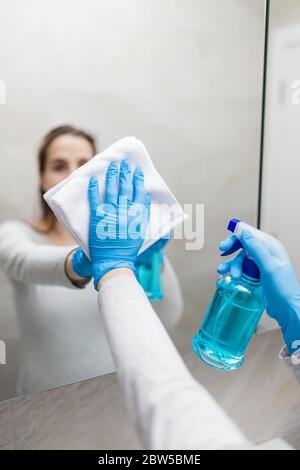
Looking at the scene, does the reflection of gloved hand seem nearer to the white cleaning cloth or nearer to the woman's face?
the white cleaning cloth

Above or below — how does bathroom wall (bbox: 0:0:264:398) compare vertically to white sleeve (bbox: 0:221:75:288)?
above

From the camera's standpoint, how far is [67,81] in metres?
0.86

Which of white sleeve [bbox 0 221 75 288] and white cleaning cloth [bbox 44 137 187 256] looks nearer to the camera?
white cleaning cloth [bbox 44 137 187 256]

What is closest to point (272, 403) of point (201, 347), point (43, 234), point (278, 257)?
point (201, 347)

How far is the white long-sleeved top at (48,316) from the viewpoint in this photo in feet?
2.93

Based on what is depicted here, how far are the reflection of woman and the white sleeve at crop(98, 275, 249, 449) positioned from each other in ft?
1.29

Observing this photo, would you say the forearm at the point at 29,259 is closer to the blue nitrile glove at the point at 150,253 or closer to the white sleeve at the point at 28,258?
the white sleeve at the point at 28,258

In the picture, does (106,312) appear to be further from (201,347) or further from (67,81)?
(67,81)

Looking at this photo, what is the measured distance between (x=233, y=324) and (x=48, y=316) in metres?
0.46

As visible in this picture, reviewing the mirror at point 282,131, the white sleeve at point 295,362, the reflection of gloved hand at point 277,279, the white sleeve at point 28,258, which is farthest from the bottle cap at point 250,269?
the mirror at point 282,131

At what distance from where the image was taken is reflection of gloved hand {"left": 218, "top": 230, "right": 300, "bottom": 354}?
0.66 metres

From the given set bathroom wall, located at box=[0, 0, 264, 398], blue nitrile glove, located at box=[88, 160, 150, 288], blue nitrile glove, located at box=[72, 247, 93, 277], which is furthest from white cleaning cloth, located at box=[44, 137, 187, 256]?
bathroom wall, located at box=[0, 0, 264, 398]

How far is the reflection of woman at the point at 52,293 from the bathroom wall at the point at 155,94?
0.03m
